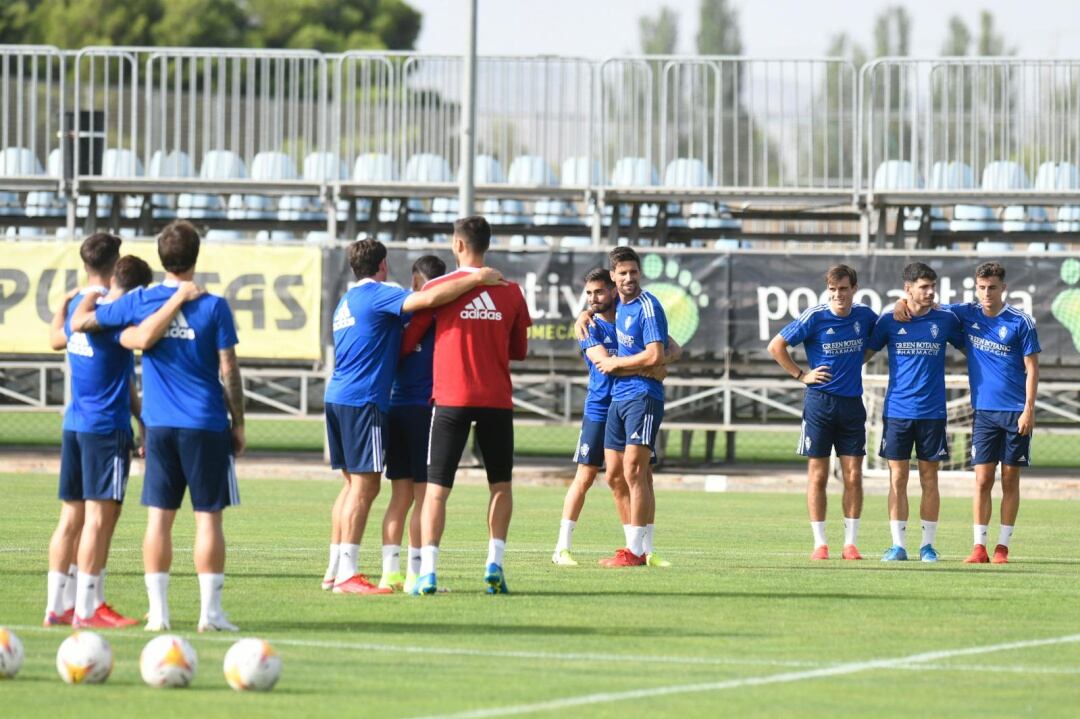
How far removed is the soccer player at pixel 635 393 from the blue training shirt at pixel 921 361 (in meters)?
2.22

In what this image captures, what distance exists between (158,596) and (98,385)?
4.18 feet

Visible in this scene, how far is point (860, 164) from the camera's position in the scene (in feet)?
85.3

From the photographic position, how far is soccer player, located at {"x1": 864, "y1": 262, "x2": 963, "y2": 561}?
600 inches

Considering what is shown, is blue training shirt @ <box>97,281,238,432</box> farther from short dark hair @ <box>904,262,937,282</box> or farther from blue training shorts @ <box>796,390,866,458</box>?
short dark hair @ <box>904,262,937,282</box>

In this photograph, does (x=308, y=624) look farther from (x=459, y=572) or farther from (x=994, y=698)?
(x=994, y=698)

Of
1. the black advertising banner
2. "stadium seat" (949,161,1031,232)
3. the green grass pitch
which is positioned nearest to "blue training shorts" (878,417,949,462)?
the green grass pitch

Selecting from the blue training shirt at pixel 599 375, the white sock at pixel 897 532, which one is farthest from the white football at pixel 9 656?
the white sock at pixel 897 532

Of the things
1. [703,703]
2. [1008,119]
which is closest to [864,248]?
[1008,119]

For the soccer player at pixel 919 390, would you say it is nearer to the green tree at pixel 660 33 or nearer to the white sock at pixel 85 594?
the white sock at pixel 85 594

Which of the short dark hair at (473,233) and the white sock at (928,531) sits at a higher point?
the short dark hair at (473,233)

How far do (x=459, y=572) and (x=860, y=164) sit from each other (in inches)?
552

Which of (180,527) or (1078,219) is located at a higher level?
(1078,219)

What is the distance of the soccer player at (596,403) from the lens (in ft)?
47.0

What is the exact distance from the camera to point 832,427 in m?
15.3
